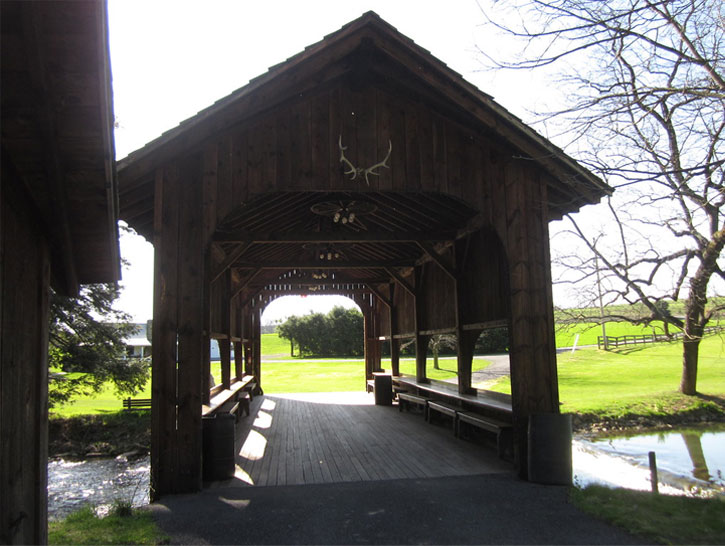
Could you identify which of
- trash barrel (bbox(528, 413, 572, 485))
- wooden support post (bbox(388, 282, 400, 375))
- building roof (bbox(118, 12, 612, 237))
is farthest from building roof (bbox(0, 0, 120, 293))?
wooden support post (bbox(388, 282, 400, 375))

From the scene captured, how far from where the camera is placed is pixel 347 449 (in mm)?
8312

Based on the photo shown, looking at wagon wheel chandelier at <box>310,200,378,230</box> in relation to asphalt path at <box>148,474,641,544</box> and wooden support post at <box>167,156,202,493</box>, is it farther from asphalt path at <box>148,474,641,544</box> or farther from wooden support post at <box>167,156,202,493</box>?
asphalt path at <box>148,474,641,544</box>

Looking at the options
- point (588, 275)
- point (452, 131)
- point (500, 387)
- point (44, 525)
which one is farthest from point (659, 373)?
point (44, 525)

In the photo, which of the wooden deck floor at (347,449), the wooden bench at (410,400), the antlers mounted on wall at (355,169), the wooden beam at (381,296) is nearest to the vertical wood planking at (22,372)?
the wooden deck floor at (347,449)

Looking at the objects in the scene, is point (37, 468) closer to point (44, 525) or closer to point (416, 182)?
point (44, 525)

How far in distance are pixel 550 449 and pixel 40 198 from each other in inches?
216

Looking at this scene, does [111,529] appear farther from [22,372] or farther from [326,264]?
[326,264]

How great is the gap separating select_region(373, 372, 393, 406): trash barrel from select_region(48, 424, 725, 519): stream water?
14.7ft

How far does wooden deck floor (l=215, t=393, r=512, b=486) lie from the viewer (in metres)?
6.70

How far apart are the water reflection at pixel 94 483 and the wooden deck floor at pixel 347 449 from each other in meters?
2.37

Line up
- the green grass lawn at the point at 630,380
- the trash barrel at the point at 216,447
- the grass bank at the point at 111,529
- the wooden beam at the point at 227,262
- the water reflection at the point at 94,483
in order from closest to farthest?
the grass bank at the point at 111,529 → the trash barrel at the point at 216,447 → the wooden beam at the point at 227,262 → the water reflection at the point at 94,483 → the green grass lawn at the point at 630,380

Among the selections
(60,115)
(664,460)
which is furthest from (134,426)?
(60,115)

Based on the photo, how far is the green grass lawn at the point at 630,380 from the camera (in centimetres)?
1565

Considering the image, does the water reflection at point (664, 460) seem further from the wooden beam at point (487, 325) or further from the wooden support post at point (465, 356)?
the wooden beam at point (487, 325)
